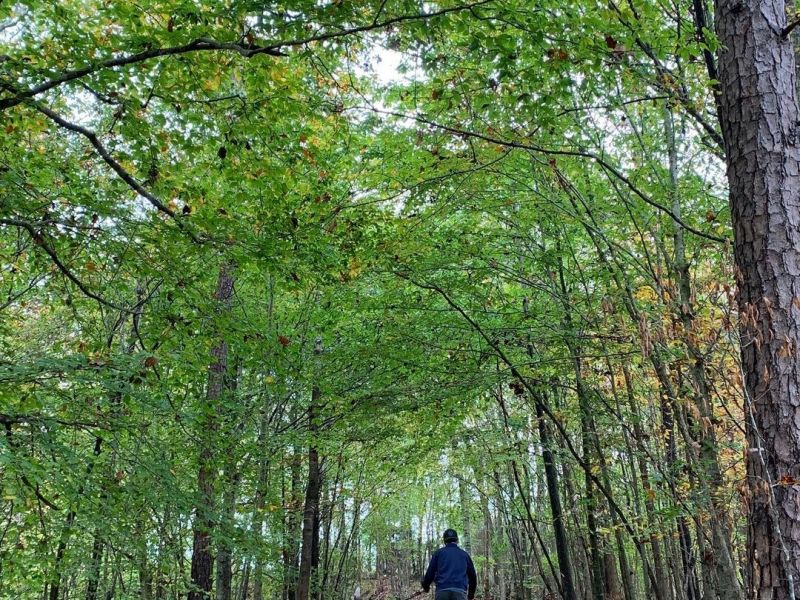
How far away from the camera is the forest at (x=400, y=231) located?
293cm

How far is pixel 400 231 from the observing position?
5.17m

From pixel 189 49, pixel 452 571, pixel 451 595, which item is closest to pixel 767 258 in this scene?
pixel 189 49

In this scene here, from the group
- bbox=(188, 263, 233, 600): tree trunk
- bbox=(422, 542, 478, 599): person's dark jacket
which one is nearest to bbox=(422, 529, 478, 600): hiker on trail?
bbox=(422, 542, 478, 599): person's dark jacket

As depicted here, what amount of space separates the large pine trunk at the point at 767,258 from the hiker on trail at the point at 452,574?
5.68m

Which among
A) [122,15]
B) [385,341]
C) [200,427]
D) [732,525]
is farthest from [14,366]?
[732,525]

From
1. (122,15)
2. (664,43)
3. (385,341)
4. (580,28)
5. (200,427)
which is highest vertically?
(122,15)

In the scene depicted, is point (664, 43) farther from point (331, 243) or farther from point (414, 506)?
point (414, 506)

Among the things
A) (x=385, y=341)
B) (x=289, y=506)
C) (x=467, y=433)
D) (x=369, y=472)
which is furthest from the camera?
(x=369, y=472)

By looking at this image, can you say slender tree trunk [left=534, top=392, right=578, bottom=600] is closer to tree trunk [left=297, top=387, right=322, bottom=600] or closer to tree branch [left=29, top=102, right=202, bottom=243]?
tree trunk [left=297, top=387, right=322, bottom=600]

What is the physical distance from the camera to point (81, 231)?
4.12 meters

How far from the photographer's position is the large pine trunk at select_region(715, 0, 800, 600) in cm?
236

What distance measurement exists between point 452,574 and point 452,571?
4cm

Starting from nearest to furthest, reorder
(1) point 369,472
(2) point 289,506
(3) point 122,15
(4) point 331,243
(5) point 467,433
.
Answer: (3) point 122,15 < (4) point 331,243 < (5) point 467,433 < (2) point 289,506 < (1) point 369,472

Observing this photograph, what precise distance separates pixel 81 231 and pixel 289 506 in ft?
25.7
